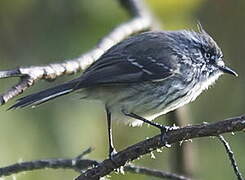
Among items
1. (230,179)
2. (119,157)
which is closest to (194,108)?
(230,179)

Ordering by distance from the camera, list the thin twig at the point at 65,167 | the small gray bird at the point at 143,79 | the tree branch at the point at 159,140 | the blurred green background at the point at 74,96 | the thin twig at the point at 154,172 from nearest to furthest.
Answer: the tree branch at the point at 159,140, the thin twig at the point at 65,167, the thin twig at the point at 154,172, the small gray bird at the point at 143,79, the blurred green background at the point at 74,96

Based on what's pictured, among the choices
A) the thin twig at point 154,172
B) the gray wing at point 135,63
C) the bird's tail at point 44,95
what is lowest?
the thin twig at point 154,172

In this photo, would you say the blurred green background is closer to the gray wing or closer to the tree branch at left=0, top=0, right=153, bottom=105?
the tree branch at left=0, top=0, right=153, bottom=105

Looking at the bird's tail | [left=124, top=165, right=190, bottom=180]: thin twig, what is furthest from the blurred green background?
[left=124, top=165, right=190, bottom=180]: thin twig

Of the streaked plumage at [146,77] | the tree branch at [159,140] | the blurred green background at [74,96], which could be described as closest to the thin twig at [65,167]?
the tree branch at [159,140]

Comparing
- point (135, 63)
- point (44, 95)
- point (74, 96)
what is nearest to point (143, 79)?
point (135, 63)

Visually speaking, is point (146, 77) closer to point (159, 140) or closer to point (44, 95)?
point (44, 95)

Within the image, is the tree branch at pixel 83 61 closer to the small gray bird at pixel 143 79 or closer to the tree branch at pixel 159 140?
the small gray bird at pixel 143 79
